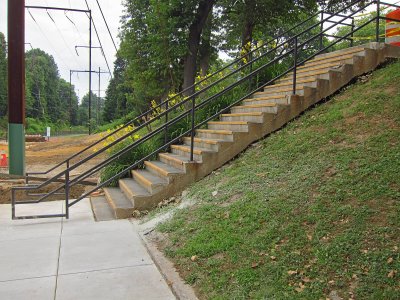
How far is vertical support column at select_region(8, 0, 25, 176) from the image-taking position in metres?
4.87

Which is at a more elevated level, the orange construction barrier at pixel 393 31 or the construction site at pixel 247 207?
the orange construction barrier at pixel 393 31

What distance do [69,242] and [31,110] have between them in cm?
10342

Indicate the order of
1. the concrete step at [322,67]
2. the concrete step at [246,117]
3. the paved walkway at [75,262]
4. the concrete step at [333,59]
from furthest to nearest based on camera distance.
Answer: the concrete step at [333,59] < the concrete step at [322,67] < the concrete step at [246,117] < the paved walkway at [75,262]

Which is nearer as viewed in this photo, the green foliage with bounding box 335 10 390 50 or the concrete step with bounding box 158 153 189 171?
the concrete step with bounding box 158 153 189 171

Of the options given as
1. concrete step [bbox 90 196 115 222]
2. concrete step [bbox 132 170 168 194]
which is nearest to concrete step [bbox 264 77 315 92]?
concrete step [bbox 132 170 168 194]

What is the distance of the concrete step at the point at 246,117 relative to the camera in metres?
7.20

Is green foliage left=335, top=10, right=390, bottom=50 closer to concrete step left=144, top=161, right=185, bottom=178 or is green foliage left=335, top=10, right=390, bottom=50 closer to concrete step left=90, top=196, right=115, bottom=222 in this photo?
concrete step left=144, top=161, right=185, bottom=178

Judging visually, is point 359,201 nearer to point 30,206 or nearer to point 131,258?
point 131,258

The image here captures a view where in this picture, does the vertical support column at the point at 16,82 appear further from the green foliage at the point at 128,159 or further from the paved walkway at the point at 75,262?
the green foliage at the point at 128,159

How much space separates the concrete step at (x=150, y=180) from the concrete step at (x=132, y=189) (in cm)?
7

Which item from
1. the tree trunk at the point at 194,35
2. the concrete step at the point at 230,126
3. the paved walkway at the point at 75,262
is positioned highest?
the tree trunk at the point at 194,35

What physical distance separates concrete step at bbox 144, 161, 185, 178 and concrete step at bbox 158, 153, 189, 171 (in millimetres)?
75

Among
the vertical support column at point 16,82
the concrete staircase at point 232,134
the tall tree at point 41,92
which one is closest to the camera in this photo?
the vertical support column at point 16,82

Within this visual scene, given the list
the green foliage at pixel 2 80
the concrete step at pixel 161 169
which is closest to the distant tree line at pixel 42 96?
the green foliage at pixel 2 80
